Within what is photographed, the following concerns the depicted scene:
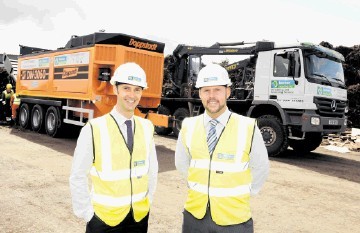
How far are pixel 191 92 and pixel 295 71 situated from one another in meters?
4.45

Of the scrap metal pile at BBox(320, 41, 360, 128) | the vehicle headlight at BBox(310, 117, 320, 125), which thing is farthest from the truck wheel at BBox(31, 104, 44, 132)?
the scrap metal pile at BBox(320, 41, 360, 128)

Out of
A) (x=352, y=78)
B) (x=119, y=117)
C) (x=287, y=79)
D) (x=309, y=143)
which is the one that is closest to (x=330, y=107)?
(x=287, y=79)

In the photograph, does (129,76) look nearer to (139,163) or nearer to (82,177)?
(139,163)

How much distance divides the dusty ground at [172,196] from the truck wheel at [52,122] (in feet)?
5.21

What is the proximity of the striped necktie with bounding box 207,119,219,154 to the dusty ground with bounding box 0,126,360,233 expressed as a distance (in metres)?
2.17

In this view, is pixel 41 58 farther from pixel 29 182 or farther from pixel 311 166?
pixel 311 166

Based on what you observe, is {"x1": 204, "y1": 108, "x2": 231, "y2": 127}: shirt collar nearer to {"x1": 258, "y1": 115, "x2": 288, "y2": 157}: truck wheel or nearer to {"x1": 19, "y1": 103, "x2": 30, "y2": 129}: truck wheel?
{"x1": 258, "y1": 115, "x2": 288, "y2": 157}: truck wheel

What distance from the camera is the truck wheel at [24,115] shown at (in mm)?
12875

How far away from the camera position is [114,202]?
2217 mm

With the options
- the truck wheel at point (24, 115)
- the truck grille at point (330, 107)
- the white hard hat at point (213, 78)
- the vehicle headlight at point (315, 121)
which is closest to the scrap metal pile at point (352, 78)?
the truck grille at point (330, 107)

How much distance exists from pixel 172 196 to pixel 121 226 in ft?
10.8

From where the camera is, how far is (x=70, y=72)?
33.1ft

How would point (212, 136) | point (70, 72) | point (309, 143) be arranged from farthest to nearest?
1. point (309, 143)
2. point (70, 72)
3. point (212, 136)

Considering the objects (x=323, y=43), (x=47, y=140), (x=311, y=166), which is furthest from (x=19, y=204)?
(x=323, y=43)
